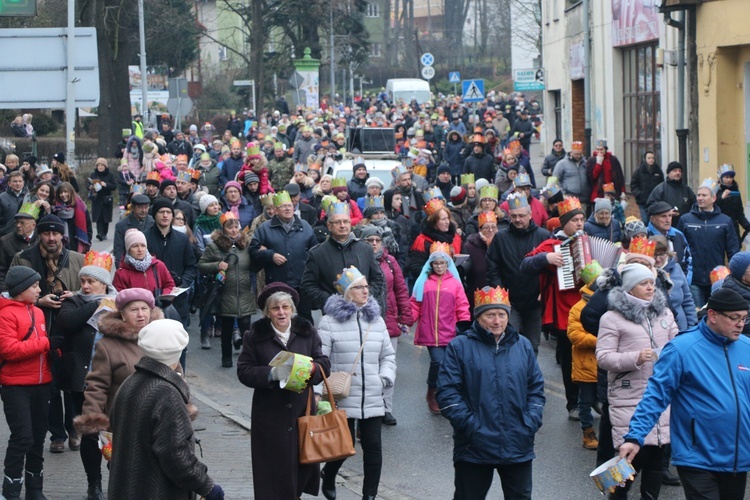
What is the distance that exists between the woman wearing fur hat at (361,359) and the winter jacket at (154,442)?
2.50 meters

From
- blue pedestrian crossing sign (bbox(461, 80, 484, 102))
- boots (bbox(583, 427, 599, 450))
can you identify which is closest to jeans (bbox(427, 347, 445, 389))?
boots (bbox(583, 427, 599, 450))

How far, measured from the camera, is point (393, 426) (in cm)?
1081

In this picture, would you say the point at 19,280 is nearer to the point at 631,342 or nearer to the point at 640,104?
the point at 631,342

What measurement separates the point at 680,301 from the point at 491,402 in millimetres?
3133

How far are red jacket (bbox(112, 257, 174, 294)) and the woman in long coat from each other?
3.02m

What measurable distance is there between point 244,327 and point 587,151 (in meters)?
19.3

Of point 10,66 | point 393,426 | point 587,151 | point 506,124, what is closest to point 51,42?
point 10,66

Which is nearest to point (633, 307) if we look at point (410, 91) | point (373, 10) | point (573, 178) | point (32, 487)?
point (32, 487)

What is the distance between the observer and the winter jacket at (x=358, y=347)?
8.40 meters

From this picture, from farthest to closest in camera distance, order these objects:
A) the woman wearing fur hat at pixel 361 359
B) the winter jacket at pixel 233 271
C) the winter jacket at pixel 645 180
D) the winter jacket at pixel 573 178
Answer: the winter jacket at pixel 573 178, the winter jacket at pixel 645 180, the winter jacket at pixel 233 271, the woman wearing fur hat at pixel 361 359

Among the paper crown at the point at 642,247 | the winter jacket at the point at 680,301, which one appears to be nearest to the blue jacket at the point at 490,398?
the paper crown at the point at 642,247

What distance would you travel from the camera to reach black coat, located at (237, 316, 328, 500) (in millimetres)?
7465

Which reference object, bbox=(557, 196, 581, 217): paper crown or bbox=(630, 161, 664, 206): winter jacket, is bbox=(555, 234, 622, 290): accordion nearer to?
bbox=(557, 196, 581, 217): paper crown

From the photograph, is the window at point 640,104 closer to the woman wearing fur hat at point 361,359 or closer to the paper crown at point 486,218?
Result: the paper crown at point 486,218
